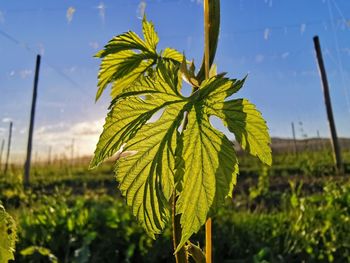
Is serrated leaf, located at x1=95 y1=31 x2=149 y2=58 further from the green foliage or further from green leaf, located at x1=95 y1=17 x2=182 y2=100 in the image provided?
the green foliage

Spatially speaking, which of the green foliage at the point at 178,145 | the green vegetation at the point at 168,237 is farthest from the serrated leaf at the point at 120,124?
the green vegetation at the point at 168,237

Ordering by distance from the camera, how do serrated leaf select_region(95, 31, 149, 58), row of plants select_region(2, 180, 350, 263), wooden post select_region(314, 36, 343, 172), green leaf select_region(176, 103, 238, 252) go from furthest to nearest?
1. wooden post select_region(314, 36, 343, 172)
2. row of plants select_region(2, 180, 350, 263)
3. serrated leaf select_region(95, 31, 149, 58)
4. green leaf select_region(176, 103, 238, 252)

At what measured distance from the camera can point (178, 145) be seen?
0.38 metres

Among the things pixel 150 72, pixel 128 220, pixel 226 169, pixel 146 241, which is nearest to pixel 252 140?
pixel 226 169

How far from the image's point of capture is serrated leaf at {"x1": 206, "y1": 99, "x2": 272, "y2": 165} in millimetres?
371

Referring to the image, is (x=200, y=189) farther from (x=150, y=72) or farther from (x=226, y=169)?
(x=150, y=72)

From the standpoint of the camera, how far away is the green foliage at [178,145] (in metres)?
0.36

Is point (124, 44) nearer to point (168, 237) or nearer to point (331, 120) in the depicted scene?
Answer: point (168, 237)

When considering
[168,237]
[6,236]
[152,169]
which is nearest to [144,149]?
[152,169]

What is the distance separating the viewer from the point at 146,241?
10.9 feet

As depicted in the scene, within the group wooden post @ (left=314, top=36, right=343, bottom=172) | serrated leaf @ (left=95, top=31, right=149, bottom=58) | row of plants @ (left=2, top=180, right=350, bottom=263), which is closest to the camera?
serrated leaf @ (left=95, top=31, right=149, bottom=58)

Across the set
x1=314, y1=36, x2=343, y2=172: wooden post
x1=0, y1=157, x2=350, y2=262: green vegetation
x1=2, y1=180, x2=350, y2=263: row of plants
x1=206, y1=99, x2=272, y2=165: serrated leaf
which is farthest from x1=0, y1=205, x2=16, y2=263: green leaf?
x1=314, y1=36, x2=343, y2=172: wooden post

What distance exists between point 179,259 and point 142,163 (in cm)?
9

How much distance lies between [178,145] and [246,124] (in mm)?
57
